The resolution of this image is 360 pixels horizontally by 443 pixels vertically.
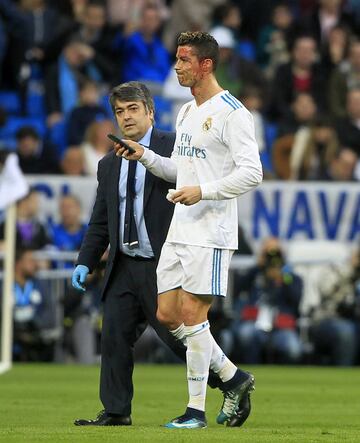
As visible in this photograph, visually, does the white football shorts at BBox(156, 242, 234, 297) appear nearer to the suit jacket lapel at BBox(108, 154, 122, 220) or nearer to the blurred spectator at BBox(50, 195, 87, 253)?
the suit jacket lapel at BBox(108, 154, 122, 220)

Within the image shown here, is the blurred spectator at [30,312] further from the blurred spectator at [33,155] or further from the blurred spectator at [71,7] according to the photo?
the blurred spectator at [71,7]

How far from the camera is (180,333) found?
31.3ft

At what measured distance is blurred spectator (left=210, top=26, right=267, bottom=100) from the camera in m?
21.1

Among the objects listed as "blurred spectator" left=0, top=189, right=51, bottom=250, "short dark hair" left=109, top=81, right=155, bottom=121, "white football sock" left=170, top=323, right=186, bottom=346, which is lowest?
"white football sock" left=170, top=323, right=186, bottom=346

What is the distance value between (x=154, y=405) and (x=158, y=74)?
1102 cm

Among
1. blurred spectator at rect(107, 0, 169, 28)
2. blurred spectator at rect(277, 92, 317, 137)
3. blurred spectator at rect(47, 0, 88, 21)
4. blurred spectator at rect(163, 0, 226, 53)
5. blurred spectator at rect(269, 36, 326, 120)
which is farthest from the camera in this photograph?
blurred spectator at rect(163, 0, 226, 53)

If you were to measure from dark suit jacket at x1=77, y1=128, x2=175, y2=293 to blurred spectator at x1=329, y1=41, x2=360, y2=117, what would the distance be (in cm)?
1305

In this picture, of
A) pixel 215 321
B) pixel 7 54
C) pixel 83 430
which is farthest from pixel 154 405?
pixel 7 54

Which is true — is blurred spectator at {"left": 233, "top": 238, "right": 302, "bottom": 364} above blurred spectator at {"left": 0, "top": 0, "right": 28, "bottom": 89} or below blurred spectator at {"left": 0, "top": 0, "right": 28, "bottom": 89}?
below

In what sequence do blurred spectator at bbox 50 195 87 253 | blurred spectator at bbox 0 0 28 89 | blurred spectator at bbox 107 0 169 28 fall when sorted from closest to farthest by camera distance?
1. blurred spectator at bbox 50 195 87 253
2. blurred spectator at bbox 0 0 28 89
3. blurred spectator at bbox 107 0 169 28

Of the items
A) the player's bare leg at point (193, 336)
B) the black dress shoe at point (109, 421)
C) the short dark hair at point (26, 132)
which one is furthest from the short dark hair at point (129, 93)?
the short dark hair at point (26, 132)

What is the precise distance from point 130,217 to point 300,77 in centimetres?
1378

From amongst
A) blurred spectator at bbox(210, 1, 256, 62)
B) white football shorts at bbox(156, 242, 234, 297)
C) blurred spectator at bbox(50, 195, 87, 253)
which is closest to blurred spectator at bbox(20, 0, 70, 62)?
blurred spectator at bbox(210, 1, 256, 62)

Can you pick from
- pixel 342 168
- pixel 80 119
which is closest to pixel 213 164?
pixel 342 168
